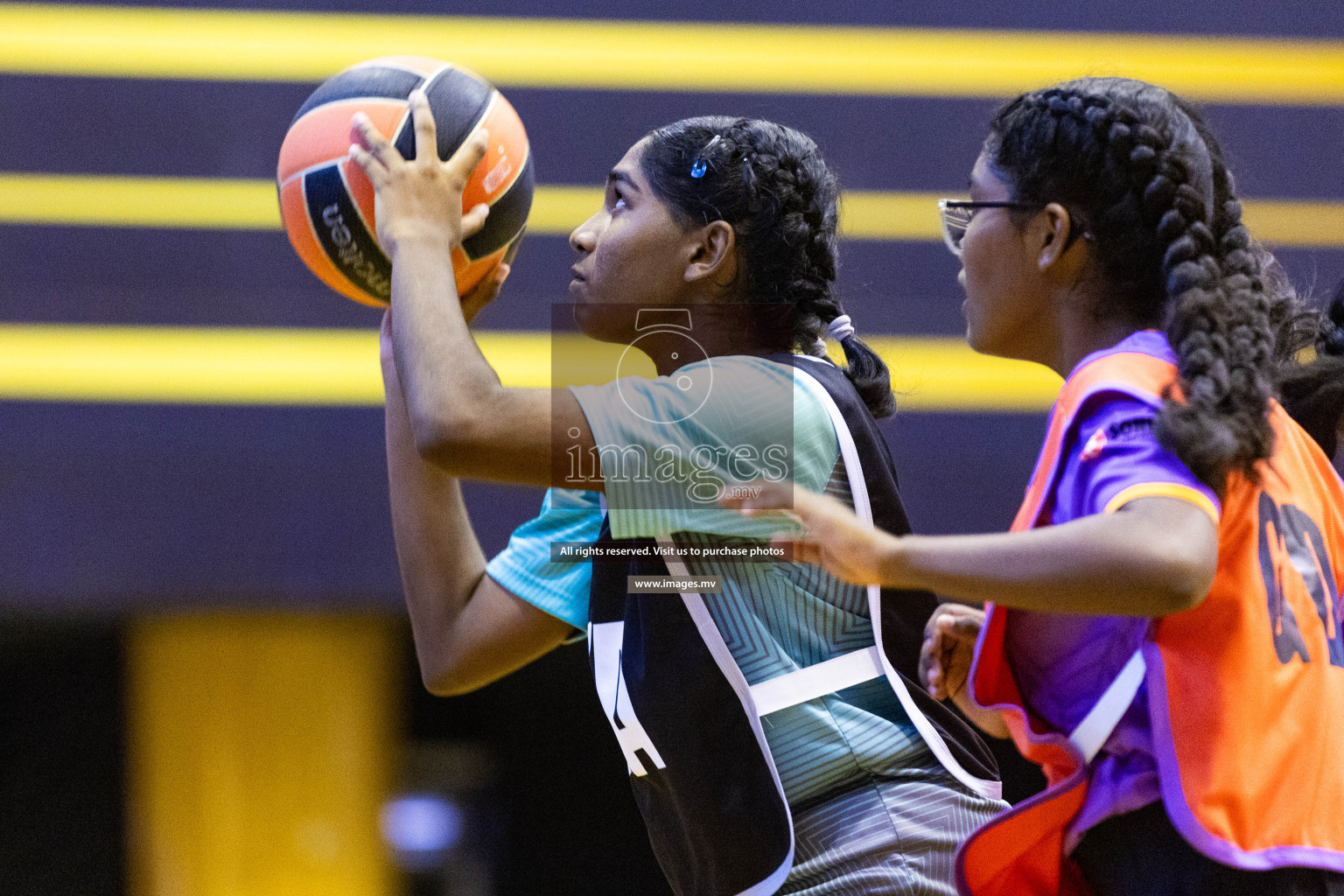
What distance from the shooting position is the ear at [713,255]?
1769 mm

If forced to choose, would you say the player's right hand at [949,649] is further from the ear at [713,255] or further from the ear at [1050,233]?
the ear at [713,255]

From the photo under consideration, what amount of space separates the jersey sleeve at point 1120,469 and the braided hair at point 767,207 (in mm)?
586

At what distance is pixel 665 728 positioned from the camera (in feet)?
4.99

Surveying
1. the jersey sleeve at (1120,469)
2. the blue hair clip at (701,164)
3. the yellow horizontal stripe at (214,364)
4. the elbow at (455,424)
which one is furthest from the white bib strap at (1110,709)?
the yellow horizontal stripe at (214,364)

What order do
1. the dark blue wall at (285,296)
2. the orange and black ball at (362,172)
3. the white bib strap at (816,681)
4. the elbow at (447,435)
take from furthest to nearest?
1. the dark blue wall at (285,296)
2. the orange and black ball at (362,172)
3. the white bib strap at (816,681)
4. the elbow at (447,435)

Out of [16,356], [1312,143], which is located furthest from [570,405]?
[1312,143]

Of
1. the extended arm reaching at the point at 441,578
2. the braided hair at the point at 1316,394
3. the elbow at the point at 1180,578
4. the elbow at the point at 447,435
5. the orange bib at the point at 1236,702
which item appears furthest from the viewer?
the extended arm reaching at the point at 441,578

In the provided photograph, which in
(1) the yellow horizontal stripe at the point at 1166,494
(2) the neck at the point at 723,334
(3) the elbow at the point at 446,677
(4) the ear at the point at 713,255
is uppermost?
(4) the ear at the point at 713,255

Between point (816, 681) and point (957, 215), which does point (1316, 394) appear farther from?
point (816, 681)

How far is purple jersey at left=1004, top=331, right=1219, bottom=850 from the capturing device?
1.16 metres

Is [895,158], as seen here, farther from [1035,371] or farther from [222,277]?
[222,277]

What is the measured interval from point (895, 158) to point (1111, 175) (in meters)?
2.41

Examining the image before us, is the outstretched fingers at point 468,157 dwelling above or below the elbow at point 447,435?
above

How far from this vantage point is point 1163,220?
4.58 ft
